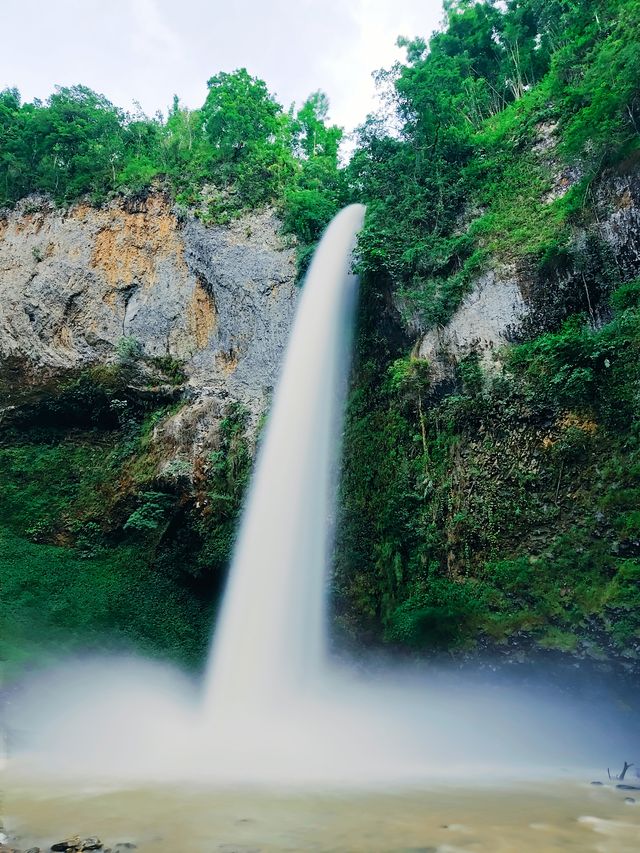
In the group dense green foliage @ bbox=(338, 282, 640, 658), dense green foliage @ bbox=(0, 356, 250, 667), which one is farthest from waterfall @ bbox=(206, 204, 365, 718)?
dense green foliage @ bbox=(0, 356, 250, 667)

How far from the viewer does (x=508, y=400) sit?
10.1 meters

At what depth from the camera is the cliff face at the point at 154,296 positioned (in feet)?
47.9

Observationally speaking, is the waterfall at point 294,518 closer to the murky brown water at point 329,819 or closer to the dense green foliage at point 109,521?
the dense green foliage at point 109,521

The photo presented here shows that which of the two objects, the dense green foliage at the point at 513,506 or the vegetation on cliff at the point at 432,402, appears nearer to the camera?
the dense green foliage at the point at 513,506

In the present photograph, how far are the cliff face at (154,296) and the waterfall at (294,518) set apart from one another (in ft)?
3.81

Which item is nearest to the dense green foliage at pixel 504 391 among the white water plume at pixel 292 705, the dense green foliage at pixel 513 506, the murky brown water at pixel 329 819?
the dense green foliage at pixel 513 506

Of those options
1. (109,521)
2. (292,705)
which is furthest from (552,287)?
(109,521)

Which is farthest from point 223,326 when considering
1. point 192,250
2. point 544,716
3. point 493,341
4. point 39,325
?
point 544,716

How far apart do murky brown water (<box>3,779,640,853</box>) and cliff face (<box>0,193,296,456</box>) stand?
31.5 ft

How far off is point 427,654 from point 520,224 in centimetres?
880

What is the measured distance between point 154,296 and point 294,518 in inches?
313

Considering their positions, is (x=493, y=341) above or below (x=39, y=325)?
below

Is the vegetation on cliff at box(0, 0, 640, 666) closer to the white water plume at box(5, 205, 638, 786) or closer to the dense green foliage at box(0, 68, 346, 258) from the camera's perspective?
the dense green foliage at box(0, 68, 346, 258)

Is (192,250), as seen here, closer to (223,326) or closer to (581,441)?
(223,326)
